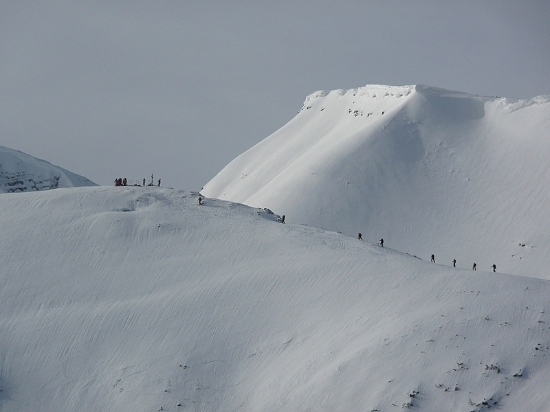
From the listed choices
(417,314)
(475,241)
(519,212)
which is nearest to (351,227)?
(475,241)

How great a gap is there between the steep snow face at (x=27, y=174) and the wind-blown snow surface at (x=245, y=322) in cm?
7664

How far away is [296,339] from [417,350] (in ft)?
13.4

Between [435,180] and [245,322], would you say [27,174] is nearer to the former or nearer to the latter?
[435,180]

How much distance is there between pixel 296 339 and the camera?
25.0 metres

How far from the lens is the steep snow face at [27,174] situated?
105m

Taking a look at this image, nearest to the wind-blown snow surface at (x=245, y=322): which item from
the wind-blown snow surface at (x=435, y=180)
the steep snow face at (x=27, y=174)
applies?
the wind-blown snow surface at (x=435, y=180)

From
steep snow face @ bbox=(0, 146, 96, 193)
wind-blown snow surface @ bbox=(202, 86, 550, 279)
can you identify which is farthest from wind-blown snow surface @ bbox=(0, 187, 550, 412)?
steep snow face @ bbox=(0, 146, 96, 193)

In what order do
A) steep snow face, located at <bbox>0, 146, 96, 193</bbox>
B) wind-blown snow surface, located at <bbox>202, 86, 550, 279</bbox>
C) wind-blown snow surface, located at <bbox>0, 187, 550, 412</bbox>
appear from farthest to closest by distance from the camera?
steep snow face, located at <bbox>0, 146, 96, 193</bbox>, wind-blown snow surface, located at <bbox>202, 86, 550, 279</bbox>, wind-blown snow surface, located at <bbox>0, 187, 550, 412</bbox>

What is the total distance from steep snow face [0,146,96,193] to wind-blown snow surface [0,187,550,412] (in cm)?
7664

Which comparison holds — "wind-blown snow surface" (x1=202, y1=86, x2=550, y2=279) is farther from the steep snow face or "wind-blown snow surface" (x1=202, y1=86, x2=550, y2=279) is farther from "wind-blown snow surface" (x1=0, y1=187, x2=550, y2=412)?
"wind-blown snow surface" (x1=0, y1=187, x2=550, y2=412)

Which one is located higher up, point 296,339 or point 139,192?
point 139,192

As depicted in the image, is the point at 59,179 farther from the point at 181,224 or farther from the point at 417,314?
the point at 417,314

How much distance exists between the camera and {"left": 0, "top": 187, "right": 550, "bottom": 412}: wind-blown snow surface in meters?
22.4

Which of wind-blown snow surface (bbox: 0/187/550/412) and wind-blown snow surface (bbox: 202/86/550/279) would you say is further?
wind-blown snow surface (bbox: 202/86/550/279)
